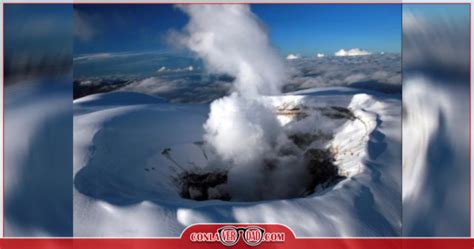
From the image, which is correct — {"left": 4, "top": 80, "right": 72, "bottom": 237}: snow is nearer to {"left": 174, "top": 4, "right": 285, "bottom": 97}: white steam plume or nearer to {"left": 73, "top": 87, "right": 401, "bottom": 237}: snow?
{"left": 73, "top": 87, "right": 401, "bottom": 237}: snow

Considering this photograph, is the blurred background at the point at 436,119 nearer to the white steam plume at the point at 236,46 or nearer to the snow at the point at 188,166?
the snow at the point at 188,166

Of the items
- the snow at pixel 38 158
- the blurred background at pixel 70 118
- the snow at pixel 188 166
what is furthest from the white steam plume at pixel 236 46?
the snow at pixel 38 158

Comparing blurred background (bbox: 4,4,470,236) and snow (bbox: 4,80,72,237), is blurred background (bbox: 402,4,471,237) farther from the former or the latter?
snow (bbox: 4,80,72,237)

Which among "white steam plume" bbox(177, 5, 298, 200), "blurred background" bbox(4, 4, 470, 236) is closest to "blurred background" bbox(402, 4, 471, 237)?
"blurred background" bbox(4, 4, 470, 236)

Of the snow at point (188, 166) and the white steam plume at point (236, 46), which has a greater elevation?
the white steam plume at point (236, 46)

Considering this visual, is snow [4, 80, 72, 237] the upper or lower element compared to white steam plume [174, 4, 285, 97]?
lower

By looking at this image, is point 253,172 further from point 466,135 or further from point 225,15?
point 466,135

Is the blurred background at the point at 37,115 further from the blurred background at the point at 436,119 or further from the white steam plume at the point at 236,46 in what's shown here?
the blurred background at the point at 436,119
